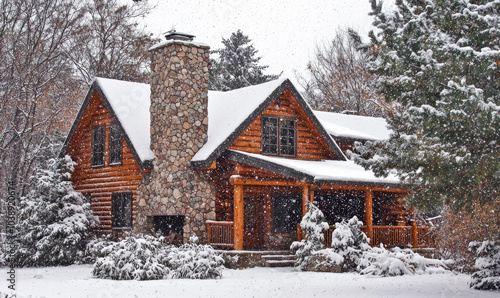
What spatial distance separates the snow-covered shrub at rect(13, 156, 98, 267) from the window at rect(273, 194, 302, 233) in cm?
660

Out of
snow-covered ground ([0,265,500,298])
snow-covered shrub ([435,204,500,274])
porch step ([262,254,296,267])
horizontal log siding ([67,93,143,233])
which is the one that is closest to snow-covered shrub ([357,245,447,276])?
snow-covered ground ([0,265,500,298])

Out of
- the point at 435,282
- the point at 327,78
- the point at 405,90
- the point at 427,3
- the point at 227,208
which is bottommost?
the point at 435,282

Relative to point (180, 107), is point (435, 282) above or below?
below

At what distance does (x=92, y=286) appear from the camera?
1432 centimetres

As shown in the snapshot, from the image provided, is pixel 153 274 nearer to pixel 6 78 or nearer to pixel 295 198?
pixel 295 198

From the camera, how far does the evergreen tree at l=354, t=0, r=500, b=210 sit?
11.3 metres

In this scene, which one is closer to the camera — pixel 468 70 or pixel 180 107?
pixel 468 70

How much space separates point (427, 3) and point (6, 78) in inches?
700

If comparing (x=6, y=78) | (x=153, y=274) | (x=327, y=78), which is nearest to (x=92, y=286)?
(x=153, y=274)

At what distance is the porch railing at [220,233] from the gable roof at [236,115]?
194 centimetres

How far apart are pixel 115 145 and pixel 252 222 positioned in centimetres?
603

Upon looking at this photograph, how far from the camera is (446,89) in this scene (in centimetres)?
1145

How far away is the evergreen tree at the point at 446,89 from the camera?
37.0ft

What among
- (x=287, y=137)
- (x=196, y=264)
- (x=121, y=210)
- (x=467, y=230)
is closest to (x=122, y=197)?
(x=121, y=210)
